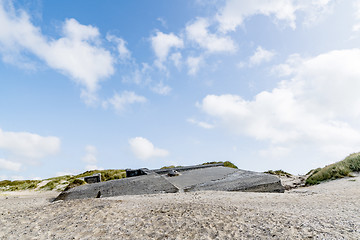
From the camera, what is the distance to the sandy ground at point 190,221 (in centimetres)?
349

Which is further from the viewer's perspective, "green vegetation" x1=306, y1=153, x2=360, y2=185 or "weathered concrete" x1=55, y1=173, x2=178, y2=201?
"green vegetation" x1=306, y1=153, x2=360, y2=185

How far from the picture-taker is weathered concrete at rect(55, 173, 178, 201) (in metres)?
7.56

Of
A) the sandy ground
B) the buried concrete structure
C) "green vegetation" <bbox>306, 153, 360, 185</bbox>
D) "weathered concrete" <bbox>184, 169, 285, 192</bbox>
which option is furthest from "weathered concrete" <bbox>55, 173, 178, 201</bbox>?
"green vegetation" <bbox>306, 153, 360, 185</bbox>

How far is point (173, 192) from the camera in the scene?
7.37 m

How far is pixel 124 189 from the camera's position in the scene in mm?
7805

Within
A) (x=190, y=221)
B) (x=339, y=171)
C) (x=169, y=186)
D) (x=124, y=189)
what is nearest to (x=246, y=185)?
(x=169, y=186)

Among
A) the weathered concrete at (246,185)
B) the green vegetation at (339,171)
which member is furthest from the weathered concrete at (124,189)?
the green vegetation at (339,171)

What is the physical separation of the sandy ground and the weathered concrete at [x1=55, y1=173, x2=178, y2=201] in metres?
2.01

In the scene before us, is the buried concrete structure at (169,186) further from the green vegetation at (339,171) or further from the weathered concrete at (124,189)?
the green vegetation at (339,171)

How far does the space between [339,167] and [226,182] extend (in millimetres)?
6352

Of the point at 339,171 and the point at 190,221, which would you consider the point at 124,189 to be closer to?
the point at 190,221

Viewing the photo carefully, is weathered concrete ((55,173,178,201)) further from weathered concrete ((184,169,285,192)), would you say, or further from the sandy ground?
the sandy ground

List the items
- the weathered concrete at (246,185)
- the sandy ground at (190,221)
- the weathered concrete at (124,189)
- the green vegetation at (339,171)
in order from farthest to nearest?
the green vegetation at (339,171), the weathered concrete at (246,185), the weathered concrete at (124,189), the sandy ground at (190,221)

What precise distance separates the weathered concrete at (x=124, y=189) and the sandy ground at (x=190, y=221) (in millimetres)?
2009
